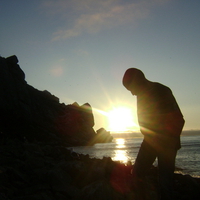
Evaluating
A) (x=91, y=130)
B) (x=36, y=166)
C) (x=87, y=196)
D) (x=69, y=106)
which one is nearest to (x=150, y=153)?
(x=87, y=196)

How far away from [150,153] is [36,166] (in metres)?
5.41

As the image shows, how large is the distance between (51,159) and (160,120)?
27.8 feet

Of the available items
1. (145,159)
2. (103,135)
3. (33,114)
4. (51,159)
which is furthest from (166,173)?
(103,135)

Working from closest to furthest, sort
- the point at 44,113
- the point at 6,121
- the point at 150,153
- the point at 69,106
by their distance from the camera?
the point at 150,153
the point at 6,121
the point at 44,113
the point at 69,106

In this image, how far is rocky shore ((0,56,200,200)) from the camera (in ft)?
17.1

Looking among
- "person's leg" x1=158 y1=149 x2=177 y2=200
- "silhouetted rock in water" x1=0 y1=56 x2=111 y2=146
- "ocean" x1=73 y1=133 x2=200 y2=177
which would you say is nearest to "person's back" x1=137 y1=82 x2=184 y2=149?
"person's leg" x1=158 y1=149 x2=177 y2=200

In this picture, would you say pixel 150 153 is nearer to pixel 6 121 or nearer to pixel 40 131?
pixel 6 121

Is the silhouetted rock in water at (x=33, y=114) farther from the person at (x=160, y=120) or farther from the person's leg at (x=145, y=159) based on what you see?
the person at (x=160, y=120)

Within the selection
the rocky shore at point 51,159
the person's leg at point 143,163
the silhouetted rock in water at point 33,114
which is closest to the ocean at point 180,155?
the rocky shore at point 51,159

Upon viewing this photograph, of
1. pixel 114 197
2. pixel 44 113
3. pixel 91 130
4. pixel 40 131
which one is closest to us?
pixel 114 197

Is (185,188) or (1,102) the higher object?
(1,102)

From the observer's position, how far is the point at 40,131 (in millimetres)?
69875

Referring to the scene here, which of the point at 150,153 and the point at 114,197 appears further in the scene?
the point at 114,197

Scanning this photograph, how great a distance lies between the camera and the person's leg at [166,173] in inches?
130
